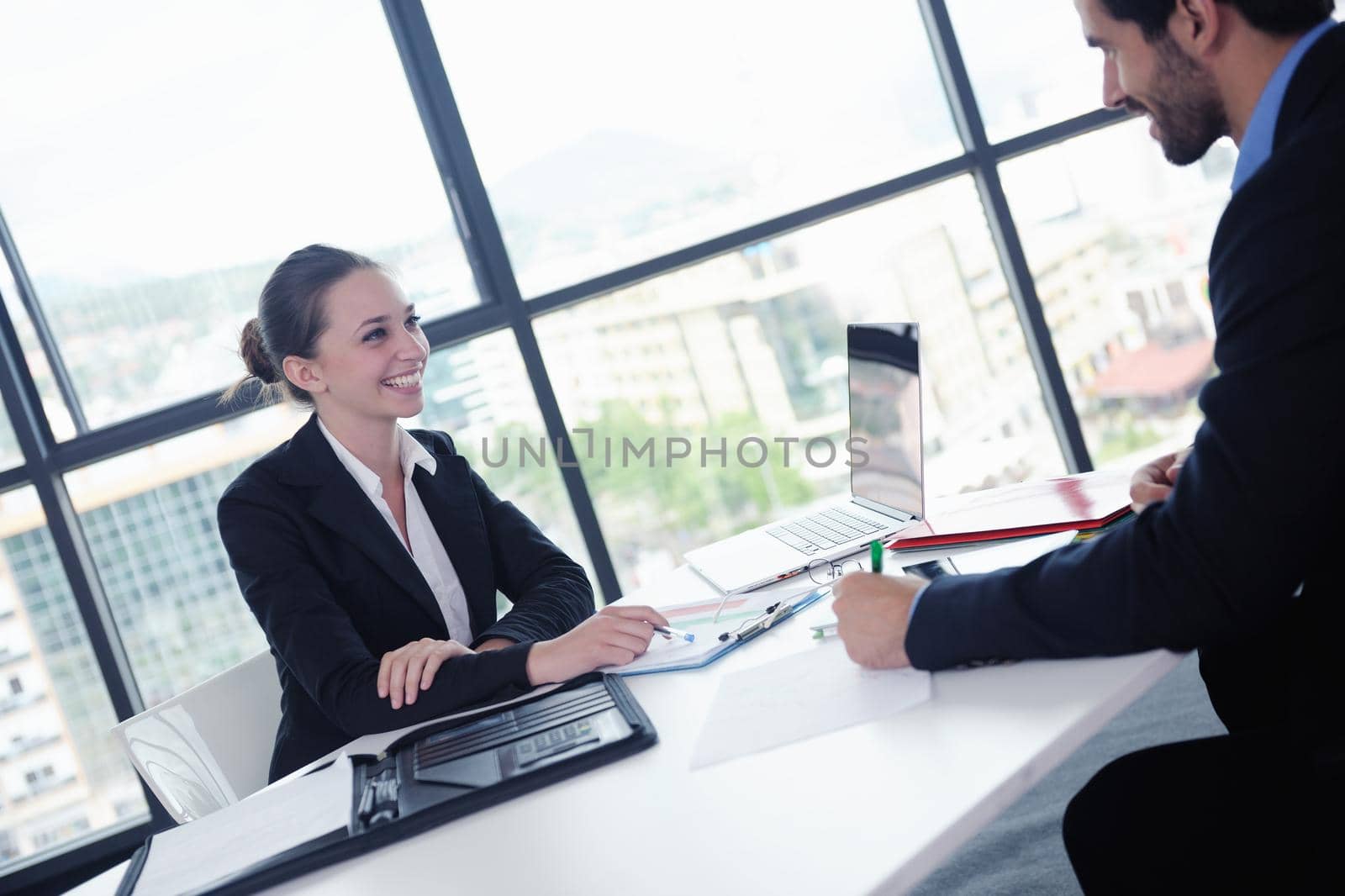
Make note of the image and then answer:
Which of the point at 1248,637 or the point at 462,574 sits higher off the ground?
the point at 462,574

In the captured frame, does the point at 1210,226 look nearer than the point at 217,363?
No

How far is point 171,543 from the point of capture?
312cm

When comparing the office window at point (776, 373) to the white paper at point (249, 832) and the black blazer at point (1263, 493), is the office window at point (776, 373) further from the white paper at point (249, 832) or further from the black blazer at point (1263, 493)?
the black blazer at point (1263, 493)

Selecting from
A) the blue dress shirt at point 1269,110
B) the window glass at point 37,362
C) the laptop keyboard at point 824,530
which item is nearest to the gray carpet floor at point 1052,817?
the laptop keyboard at point 824,530

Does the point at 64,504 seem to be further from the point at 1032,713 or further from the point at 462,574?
the point at 1032,713

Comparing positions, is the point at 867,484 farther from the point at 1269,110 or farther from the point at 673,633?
the point at 1269,110

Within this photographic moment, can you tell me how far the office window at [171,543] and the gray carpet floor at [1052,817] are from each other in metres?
2.04

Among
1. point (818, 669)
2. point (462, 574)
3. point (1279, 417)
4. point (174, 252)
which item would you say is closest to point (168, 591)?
point (174, 252)

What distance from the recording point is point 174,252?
311cm

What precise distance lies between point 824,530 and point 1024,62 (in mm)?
2183

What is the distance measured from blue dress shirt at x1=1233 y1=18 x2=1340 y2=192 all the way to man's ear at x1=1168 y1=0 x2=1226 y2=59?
0.25 ft

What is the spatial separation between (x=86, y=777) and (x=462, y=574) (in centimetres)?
164

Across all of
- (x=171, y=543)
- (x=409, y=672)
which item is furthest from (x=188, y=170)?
(x=409, y=672)

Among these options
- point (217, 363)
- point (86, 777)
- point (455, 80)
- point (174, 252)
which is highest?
point (455, 80)
